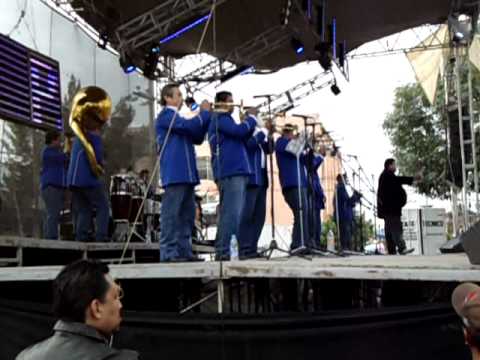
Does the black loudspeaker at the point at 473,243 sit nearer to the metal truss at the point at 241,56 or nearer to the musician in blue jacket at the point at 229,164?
the musician in blue jacket at the point at 229,164

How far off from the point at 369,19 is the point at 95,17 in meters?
4.56

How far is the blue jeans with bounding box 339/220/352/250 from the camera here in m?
10.7

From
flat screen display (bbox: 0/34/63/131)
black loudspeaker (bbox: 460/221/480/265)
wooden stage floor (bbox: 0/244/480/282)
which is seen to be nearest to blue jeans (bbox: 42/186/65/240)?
flat screen display (bbox: 0/34/63/131)

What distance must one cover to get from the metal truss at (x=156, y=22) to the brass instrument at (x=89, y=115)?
179cm

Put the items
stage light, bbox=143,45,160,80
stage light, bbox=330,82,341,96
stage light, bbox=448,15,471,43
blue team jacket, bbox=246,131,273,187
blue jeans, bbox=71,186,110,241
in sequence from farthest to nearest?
stage light, bbox=330,82,341,96 < stage light, bbox=448,15,471,43 < stage light, bbox=143,45,160,80 < blue jeans, bbox=71,186,110,241 < blue team jacket, bbox=246,131,273,187

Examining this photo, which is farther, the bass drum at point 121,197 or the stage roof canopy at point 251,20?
the stage roof canopy at point 251,20

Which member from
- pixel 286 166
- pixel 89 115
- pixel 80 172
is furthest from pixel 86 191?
pixel 286 166

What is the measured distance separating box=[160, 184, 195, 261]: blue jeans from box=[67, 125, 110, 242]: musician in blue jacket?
5.91 feet

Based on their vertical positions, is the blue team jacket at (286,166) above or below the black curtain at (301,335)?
above

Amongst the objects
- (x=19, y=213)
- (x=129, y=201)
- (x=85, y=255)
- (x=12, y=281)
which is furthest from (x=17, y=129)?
(x=12, y=281)

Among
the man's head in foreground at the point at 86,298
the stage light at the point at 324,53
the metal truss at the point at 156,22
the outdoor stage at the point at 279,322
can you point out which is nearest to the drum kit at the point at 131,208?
the metal truss at the point at 156,22

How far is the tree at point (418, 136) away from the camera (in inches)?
830

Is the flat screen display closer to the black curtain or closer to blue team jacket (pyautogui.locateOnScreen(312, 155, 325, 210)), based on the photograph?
blue team jacket (pyautogui.locateOnScreen(312, 155, 325, 210))

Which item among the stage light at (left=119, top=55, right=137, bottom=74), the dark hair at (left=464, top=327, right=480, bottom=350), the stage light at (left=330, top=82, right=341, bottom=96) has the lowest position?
the dark hair at (left=464, top=327, right=480, bottom=350)
